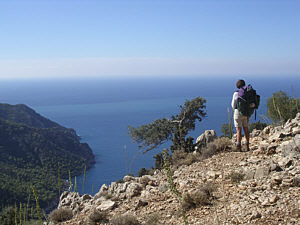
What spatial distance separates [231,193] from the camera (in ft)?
16.0

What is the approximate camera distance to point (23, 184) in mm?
41938

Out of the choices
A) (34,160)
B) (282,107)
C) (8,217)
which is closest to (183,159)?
(8,217)

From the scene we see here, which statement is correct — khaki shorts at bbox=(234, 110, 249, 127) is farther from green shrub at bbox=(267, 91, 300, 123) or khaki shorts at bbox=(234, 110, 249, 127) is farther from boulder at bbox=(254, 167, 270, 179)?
green shrub at bbox=(267, 91, 300, 123)

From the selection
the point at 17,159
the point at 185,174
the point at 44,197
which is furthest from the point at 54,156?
the point at 185,174

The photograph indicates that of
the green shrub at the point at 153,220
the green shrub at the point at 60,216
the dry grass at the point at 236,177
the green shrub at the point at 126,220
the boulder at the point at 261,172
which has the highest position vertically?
the boulder at the point at 261,172

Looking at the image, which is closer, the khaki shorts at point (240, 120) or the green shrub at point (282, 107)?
the khaki shorts at point (240, 120)

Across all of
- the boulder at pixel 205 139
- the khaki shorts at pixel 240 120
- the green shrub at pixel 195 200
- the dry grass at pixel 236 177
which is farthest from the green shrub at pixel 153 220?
the boulder at pixel 205 139

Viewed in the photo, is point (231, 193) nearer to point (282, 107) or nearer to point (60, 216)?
point (60, 216)

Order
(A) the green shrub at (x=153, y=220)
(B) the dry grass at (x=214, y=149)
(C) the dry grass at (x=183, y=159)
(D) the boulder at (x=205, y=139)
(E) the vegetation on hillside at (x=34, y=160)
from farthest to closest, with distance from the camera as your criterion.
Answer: (E) the vegetation on hillside at (x=34, y=160) → (D) the boulder at (x=205, y=139) → (C) the dry grass at (x=183, y=159) → (B) the dry grass at (x=214, y=149) → (A) the green shrub at (x=153, y=220)

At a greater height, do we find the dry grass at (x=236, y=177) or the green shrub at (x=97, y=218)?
the dry grass at (x=236, y=177)

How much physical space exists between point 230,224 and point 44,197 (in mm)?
39460

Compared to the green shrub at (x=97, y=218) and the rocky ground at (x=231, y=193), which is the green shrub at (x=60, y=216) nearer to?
the rocky ground at (x=231, y=193)

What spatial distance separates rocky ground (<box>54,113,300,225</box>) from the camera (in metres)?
3.90

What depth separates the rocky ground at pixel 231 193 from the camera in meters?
3.90
